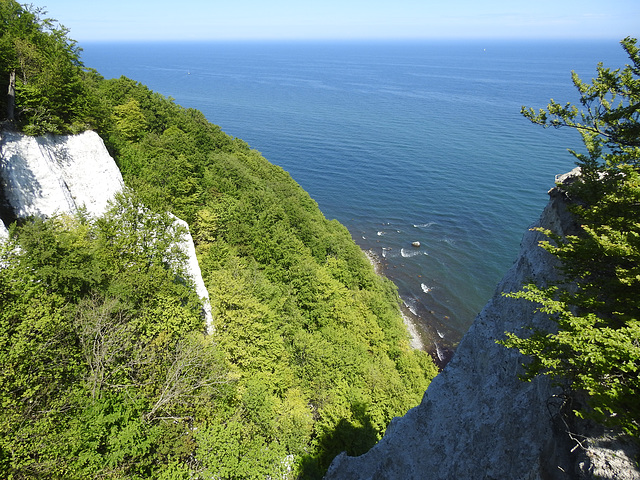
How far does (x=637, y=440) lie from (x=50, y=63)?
117ft

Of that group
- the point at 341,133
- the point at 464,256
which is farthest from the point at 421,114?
the point at 464,256

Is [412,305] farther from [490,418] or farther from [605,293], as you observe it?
[605,293]

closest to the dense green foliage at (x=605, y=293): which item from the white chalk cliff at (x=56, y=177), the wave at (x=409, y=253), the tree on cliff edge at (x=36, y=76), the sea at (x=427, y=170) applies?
the white chalk cliff at (x=56, y=177)

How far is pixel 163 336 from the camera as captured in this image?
19297 millimetres

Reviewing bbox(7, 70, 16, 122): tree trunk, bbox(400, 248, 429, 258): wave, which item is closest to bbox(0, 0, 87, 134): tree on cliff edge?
bbox(7, 70, 16, 122): tree trunk

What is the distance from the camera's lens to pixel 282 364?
25.6 meters

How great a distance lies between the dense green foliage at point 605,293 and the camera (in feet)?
26.3

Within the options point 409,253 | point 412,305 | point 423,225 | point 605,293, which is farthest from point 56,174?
point 423,225

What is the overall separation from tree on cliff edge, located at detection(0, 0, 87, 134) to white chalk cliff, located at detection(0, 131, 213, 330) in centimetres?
115

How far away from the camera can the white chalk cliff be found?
19844mm

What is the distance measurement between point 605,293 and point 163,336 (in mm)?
19968

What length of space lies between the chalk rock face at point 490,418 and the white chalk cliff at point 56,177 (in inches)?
599

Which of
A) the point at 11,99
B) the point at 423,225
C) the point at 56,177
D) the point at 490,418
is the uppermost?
the point at 11,99

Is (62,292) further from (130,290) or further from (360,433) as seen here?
(360,433)
